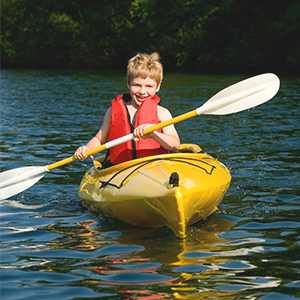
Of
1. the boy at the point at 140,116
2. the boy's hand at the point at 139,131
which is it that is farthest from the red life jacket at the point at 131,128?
the boy's hand at the point at 139,131

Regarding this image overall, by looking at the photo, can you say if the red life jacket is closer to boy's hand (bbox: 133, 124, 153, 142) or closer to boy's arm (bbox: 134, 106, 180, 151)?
boy's arm (bbox: 134, 106, 180, 151)

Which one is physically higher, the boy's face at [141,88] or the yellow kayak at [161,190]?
the boy's face at [141,88]

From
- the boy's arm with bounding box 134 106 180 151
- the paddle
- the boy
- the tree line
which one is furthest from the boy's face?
the tree line

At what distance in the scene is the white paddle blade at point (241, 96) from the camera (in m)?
5.15

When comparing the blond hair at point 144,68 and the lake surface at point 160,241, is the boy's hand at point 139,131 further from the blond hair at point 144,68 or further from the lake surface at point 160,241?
the lake surface at point 160,241

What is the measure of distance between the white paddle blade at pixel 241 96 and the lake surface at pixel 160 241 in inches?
32.9

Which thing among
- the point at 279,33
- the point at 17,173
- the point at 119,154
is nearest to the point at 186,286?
the point at 119,154

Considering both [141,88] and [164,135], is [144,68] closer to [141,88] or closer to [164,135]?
[141,88]

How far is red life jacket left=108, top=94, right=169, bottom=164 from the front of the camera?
5070mm

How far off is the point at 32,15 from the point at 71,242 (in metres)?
32.7

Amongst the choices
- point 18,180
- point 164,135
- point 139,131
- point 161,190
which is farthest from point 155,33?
point 161,190

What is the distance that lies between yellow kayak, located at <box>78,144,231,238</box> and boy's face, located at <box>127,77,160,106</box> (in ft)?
2.09

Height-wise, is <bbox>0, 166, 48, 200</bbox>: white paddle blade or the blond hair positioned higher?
the blond hair

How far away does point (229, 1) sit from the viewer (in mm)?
26906
